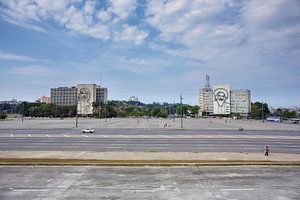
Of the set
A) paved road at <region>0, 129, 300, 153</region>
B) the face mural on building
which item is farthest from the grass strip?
the face mural on building

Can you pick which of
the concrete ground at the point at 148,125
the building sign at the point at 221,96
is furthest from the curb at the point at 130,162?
the building sign at the point at 221,96

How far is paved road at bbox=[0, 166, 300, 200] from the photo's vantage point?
14453 millimetres

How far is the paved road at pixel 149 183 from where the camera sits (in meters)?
14.5

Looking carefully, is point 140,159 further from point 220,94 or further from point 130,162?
point 220,94

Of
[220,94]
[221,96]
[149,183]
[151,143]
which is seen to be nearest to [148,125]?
[151,143]

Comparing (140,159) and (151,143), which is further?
(151,143)

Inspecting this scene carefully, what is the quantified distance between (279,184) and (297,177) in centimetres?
265

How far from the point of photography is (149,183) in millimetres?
16859

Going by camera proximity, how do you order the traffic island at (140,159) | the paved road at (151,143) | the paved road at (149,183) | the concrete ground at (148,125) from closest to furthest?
1. the paved road at (149,183)
2. the traffic island at (140,159)
3. the paved road at (151,143)
4. the concrete ground at (148,125)

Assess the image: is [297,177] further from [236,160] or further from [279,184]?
[236,160]

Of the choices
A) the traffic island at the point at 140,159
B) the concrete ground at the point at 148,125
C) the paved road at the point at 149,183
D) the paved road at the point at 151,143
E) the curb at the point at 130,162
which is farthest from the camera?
the concrete ground at the point at 148,125

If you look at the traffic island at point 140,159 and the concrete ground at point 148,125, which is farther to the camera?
the concrete ground at point 148,125

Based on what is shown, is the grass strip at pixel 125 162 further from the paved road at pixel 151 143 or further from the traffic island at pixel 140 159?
the paved road at pixel 151 143

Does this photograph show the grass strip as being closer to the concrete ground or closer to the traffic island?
the traffic island
